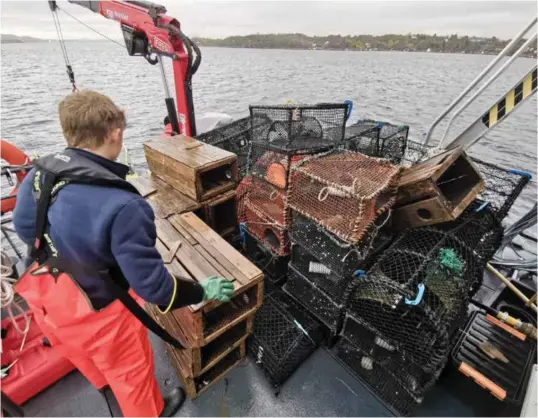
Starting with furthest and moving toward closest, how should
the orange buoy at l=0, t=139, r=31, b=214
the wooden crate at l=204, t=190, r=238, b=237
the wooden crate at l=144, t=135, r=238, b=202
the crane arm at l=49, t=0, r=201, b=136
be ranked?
the crane arm at l=49, t=0, r=201, b=136, the orange buoy at l=0, t=139, r=31, b=214, the wooden crate at l=204, t=190, r=238, b=237, the wooden crate at l=144, t=135, r=238, b=202

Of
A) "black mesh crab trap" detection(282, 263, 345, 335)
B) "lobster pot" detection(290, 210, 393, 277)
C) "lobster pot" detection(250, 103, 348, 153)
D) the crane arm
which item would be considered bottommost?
"black mesh crab trap" detection(282, 263, 345, 335)

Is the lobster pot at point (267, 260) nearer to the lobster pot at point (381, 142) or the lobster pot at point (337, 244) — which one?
the lobster pot at point (337, 244)

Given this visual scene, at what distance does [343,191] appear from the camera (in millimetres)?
2021

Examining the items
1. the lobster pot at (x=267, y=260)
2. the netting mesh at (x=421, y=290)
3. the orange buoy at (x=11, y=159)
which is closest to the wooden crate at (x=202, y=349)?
the lobster pot at (x=267, y=260)

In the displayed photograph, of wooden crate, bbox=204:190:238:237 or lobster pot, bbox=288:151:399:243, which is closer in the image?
lobster pot, bbox=288:151:399:243

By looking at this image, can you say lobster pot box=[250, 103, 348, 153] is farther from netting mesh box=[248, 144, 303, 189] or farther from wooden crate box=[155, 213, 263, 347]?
wooden crate box=[155, 213, 263, 347]

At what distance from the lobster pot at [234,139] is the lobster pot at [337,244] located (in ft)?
5.38

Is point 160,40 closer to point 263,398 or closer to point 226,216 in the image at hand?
point 226,216

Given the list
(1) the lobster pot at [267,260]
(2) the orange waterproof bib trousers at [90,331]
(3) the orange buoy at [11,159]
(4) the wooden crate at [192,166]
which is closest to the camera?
(2) the orange waterproof bib trousers at [90,331]

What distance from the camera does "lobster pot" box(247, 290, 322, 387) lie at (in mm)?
2402

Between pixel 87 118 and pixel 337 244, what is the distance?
1791mm

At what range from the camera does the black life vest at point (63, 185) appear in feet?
4.34

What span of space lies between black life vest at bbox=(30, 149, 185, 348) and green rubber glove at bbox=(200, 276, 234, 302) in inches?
14.5

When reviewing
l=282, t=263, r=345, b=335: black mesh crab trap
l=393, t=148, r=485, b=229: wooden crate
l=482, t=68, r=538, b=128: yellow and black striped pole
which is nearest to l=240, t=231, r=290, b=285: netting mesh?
l=282, t=263, r=345, b=335: black mesh crab trap
